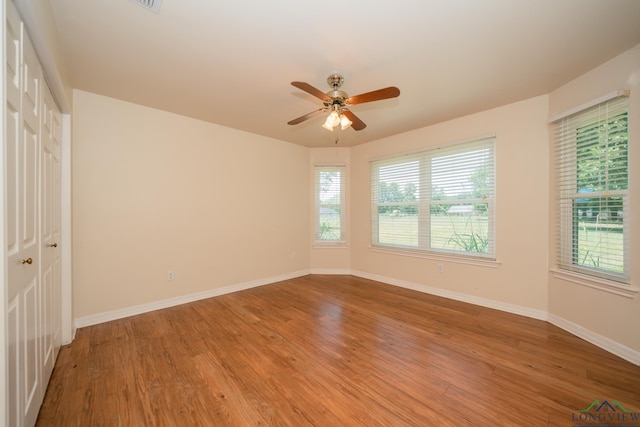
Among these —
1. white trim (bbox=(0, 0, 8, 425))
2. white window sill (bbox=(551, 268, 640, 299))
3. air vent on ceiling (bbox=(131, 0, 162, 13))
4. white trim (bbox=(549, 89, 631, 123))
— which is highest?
air vent on ceiling (bbox=(131, 0, 162, 13))

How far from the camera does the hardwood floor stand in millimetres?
1529

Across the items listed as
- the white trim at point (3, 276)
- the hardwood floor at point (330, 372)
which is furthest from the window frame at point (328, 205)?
the white trim at point (3, 276)

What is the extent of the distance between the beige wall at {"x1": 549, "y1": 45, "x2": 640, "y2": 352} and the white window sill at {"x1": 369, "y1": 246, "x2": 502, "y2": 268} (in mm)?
682

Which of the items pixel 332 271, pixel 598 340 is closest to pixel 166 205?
pixel 332 271

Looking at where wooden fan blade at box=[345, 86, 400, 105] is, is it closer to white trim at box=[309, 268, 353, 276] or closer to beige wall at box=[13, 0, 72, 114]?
beige wall at box=[13, 0, 72, 114]

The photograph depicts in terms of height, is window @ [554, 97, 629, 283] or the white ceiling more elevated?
the white ceiling

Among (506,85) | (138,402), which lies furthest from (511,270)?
(138,402)

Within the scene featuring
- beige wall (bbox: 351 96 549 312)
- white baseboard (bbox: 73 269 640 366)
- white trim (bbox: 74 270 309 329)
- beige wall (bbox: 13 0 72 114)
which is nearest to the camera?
beige wall (bbox: 13 0 72 114)

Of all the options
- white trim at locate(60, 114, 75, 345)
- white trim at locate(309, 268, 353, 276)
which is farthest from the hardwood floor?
white trim at locate(309, 268, 353, 276)

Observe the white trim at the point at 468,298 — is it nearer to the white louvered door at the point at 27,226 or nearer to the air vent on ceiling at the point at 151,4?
the white louvered door at the point at 27,226

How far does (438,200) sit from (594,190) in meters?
1.59

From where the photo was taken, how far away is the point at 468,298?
338 cm

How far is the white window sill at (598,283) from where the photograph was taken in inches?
80.9

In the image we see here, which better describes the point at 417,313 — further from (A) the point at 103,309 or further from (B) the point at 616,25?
(A) the point at 103,309
